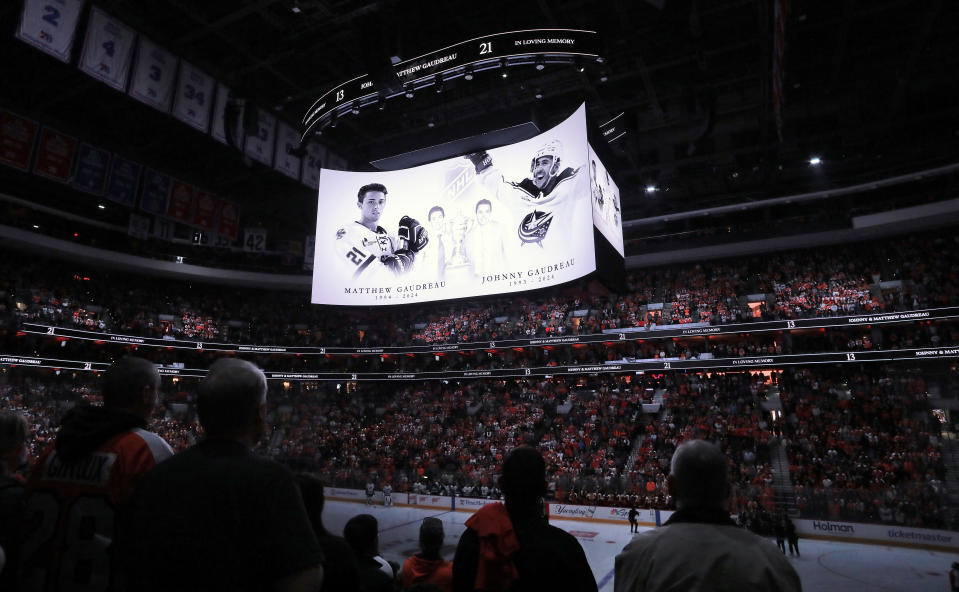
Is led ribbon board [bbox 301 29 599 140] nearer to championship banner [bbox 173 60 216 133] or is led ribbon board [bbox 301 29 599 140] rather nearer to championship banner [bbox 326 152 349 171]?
championship banner [bbox 173 60 216 133]

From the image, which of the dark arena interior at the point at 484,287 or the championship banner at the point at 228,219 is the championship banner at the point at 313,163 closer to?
the dark arena interior at the point at 484,287

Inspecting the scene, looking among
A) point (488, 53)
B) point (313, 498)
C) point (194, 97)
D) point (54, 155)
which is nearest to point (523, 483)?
point (313, 498)

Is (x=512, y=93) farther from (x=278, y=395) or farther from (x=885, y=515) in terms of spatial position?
(x=278, y=395)

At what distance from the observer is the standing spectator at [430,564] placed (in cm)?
360

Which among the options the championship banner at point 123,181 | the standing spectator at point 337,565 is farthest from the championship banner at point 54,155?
the standing spectator at point 337,565

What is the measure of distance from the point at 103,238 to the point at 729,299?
3276 centimetres

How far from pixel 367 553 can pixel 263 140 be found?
704 inches

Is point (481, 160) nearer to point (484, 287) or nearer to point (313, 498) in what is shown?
point (484, 287)

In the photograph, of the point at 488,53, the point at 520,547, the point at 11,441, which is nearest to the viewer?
the point at 520,547

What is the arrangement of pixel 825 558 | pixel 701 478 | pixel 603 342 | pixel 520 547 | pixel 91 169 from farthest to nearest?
1. pixel 603 342
2. pixel 91 169
3. pixel 825 558
4. pixel 520 547
5. pixel 701 478

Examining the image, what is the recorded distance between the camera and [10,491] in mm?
2545

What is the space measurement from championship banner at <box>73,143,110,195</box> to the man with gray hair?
2214 cm

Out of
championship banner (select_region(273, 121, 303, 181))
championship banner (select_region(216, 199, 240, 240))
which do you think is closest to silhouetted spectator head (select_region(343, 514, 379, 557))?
championship banner (select_region(273, 121, 303, 181))

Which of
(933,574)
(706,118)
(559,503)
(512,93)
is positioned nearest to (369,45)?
(512,93)
